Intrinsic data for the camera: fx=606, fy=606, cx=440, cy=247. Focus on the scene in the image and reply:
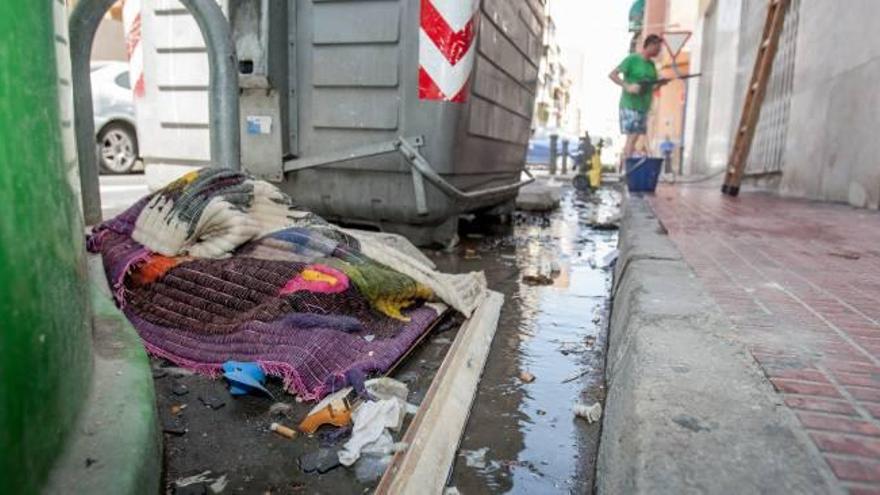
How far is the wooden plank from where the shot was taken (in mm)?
1305

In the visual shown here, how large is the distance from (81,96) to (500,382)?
6.77 ft

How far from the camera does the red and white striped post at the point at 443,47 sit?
11.0 feet

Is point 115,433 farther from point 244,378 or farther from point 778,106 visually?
point 778,106

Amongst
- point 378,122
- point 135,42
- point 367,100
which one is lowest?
point 378,122

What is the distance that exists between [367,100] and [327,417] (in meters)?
2.35

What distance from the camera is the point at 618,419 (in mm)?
1292

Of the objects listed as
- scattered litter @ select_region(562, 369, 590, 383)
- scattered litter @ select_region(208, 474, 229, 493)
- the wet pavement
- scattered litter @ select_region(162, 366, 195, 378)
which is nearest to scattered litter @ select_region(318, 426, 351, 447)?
the wet pavement

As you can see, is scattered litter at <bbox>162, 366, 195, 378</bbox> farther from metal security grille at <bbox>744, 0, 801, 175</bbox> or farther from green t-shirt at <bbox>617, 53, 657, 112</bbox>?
green t-shirt at <bbox>617, 53, 657, 112</bbox>

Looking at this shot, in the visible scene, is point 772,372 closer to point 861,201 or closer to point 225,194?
point 225,194

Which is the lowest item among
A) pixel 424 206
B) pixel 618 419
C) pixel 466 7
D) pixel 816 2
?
pixel 618 419

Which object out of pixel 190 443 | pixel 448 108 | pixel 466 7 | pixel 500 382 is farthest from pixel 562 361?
pixel 466 7

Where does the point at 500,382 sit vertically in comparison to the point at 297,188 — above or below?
below

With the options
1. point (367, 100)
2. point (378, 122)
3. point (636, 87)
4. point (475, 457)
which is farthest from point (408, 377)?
point (636, 87)

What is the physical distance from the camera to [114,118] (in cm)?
843
